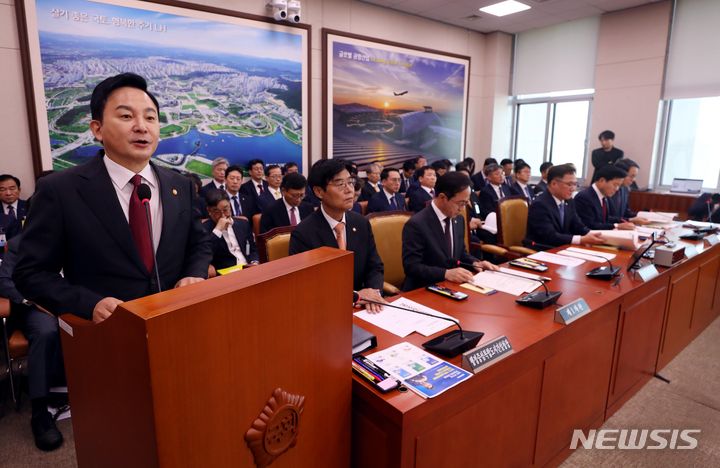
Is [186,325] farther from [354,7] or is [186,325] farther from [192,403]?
[354,7]

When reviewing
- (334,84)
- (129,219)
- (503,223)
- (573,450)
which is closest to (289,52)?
(334,84)

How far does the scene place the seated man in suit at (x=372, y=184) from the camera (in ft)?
19.1

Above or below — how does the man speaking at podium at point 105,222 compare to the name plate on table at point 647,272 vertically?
above

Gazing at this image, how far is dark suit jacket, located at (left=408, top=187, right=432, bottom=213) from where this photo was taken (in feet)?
16.5

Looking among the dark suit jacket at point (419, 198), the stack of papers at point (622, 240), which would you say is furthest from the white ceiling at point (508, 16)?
the stack of papers at point (622, 240)

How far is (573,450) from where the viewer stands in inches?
76.3

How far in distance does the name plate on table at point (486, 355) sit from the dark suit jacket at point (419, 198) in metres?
3.66

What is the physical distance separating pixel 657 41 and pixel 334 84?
4.72m

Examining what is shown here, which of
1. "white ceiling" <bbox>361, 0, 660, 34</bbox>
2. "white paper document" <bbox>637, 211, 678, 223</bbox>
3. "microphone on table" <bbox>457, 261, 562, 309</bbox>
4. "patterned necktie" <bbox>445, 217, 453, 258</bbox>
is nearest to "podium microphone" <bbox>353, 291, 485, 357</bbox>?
"microphone on table" <bbox>457, 261, 562, 309</bbox>

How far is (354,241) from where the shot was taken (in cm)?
227

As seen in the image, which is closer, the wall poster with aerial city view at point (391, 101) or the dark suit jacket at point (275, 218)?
the dark suit jacket at point (275, 218)

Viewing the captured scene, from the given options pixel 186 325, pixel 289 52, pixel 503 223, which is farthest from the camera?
pixel 289 52

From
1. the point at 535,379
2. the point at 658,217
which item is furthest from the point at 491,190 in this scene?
the point at 535,379

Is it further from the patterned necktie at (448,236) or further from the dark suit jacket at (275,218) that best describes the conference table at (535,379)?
the dark suit jacket at (275,218)
